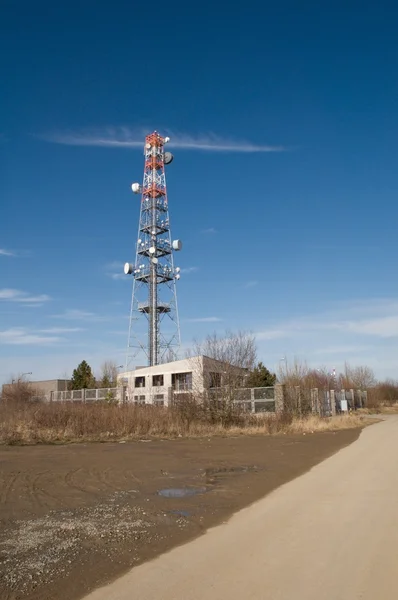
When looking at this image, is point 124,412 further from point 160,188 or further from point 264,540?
point 160,188

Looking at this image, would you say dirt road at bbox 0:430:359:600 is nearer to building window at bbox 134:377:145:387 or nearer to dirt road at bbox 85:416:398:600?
dirt road at bbox 85:416:398:600

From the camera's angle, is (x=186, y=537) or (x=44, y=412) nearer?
(x=186, y=537)

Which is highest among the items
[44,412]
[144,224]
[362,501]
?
[144,224]

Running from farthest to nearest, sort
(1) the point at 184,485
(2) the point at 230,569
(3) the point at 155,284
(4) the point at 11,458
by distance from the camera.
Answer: (3) the point at 155,284, (4) the point at 11,458, (1) the point at 184,485, (2) the point at 230,569

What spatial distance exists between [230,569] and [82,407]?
22.9m

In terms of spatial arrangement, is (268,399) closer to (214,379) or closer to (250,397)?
(250,397)

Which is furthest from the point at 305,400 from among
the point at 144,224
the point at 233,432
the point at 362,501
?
the point at 144,224

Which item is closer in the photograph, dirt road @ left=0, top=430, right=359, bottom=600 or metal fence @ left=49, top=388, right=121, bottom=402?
dirt road @ left=0, top=430, right=359, bottom=600

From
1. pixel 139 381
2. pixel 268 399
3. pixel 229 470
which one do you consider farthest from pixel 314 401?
pixel 139 381

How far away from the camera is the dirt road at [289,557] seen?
14.8ft

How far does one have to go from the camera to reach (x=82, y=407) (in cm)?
2672

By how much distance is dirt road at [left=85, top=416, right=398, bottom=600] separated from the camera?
14.8 ft

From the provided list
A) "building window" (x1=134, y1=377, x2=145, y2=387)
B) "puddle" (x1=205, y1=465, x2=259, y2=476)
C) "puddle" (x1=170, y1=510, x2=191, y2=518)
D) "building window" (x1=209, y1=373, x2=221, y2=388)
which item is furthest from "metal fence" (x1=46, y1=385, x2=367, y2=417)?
"puddle" (x1=170, y1=510, x2=191, y2=518)

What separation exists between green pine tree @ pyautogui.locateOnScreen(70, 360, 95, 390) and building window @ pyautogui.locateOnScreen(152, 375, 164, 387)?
496 inches
